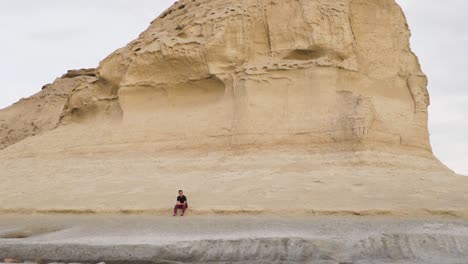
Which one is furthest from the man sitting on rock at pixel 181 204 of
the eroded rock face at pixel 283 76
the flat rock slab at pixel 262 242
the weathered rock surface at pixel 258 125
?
the eroded rock face at pixel 283 76

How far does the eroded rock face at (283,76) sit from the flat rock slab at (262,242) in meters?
3.72

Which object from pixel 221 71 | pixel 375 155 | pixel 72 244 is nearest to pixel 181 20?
pixel 221 71

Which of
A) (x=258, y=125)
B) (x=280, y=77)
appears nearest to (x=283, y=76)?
(x=280, y=77)

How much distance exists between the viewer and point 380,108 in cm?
1210

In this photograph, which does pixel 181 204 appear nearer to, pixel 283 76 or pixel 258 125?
pixel 258 125

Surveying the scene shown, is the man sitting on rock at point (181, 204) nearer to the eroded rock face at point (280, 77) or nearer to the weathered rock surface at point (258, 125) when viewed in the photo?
the weathered rock surface at point (258, 125)

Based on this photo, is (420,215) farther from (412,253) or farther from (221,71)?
(221,71)

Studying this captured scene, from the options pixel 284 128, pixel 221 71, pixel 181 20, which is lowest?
pixel 284 128

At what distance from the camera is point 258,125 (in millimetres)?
11695

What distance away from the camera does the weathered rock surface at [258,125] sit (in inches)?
380

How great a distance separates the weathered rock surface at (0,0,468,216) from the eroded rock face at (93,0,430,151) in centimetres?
4

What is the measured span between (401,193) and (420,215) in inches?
37.0

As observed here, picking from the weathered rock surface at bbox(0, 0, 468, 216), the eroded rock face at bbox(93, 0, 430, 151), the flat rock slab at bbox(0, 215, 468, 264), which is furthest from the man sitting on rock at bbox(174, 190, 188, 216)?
the eroded rock face at bbox(93, 0, 430, 151)

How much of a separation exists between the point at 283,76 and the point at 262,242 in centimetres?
647
